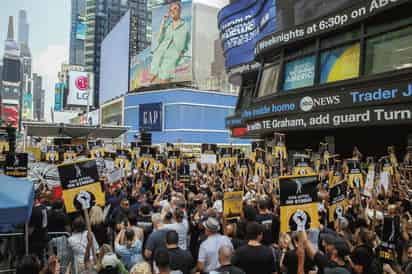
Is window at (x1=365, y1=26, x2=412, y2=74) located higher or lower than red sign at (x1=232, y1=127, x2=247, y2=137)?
higher

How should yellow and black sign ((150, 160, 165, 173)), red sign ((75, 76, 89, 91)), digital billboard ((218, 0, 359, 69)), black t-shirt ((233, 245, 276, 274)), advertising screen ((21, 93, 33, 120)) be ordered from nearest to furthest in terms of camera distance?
black t-shirt ((233, 245, 276, 274)) < yellow and black sign ((150, 160, 165, 173)) < digital billboard ((218, 0, 359, 69)) < red sign ((75, 76, 89, 91)) < advertising screen ((21, 93, 33, 120))

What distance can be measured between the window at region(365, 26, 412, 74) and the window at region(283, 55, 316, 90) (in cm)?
292

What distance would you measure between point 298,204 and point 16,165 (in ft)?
30.0

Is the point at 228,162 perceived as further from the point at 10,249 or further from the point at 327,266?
the point at 327,266

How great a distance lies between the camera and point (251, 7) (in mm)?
35188

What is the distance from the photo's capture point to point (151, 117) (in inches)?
2341

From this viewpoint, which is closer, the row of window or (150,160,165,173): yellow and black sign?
the row of window

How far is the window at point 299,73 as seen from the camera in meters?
18.0

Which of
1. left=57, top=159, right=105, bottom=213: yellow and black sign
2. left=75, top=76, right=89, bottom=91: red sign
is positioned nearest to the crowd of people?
left=57, top=159, right=105, bottom=213: yellow and black sign

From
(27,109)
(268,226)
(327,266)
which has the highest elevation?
(27,109)

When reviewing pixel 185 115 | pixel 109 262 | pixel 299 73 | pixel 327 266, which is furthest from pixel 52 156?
pixel 185 115

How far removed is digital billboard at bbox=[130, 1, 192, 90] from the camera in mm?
60625

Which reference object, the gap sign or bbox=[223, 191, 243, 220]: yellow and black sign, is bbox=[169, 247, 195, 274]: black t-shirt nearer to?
bbox=[223, 191, 243, 220]: yellow and black sign

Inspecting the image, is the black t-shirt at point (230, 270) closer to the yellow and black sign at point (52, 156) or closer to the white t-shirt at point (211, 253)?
the white t-shirt at point (211, 253)
